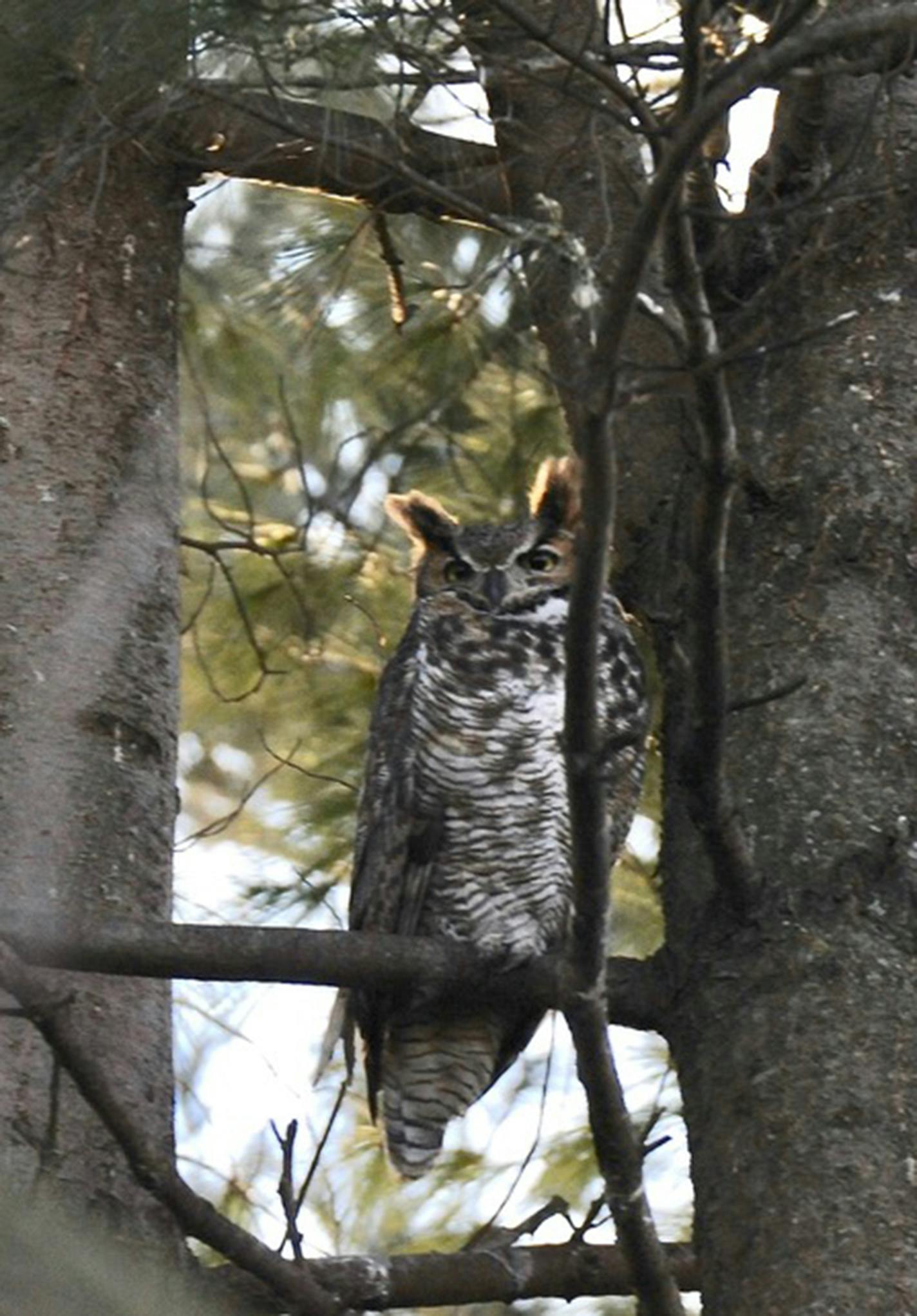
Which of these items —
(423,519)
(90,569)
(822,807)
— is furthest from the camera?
(423,519)

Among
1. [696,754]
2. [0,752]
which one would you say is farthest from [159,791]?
[696,754]

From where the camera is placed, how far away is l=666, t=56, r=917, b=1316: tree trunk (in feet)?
6.10

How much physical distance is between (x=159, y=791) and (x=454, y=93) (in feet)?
2.60

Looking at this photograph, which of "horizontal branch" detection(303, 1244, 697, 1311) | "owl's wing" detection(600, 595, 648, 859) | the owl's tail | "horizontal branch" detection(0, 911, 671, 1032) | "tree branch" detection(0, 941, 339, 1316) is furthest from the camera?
the owl's tail

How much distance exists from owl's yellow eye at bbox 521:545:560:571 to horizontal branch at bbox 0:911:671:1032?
0.88 metres

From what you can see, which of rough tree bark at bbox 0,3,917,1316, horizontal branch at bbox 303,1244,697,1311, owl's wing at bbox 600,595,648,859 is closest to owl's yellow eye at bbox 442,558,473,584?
owl's wing at bbox 600,595,648,859

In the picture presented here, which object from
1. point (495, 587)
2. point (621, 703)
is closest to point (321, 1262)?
point (621, 703)

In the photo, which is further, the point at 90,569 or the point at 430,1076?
the point at 430,1076

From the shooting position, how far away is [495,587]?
294 centimetres

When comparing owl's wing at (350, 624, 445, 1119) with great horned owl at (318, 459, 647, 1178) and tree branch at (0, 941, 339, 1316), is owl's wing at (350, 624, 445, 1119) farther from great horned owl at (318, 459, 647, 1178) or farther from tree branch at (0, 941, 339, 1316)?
tree branch at (0, 941, 339, 1316)

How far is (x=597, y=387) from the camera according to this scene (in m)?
1.40

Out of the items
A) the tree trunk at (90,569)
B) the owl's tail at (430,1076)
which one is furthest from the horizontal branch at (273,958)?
the owl's tail at (430,1076)

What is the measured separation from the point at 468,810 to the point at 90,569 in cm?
60

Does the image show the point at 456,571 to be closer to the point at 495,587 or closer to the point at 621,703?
the point at 495,587
